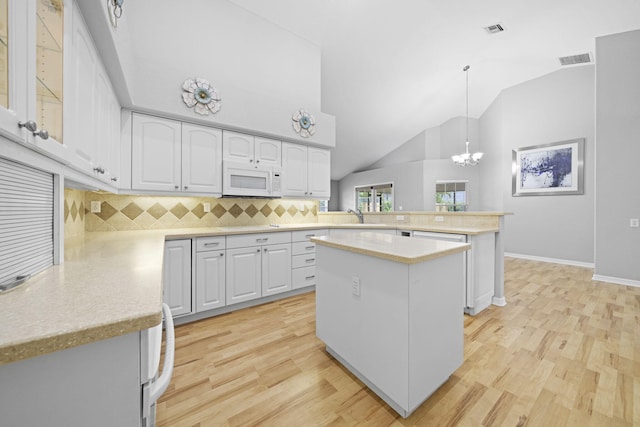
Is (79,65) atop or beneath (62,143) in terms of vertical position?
atop

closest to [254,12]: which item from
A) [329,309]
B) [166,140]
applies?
[166,140]

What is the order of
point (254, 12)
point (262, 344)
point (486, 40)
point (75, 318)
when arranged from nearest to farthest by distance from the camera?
1. point (75, 318)
2. point (262, 344)
3. point (254, 12)
4. point (486, 40)

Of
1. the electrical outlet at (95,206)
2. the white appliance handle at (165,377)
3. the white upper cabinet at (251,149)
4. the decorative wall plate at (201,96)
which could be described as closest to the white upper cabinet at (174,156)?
the white upper cabinet at (251,149)

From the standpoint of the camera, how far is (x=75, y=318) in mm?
524

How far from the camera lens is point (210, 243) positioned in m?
2.46

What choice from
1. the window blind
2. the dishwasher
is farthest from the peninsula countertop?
the dishwasher

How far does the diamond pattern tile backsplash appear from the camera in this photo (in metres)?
2.21

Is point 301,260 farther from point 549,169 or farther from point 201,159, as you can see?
point 549,169

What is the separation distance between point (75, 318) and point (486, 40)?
19.2 feet

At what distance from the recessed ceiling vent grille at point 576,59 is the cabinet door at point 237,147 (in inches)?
234

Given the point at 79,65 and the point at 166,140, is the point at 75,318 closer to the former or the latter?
the point at 79,65

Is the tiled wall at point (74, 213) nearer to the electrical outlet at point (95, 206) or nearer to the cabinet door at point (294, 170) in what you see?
the electrical outlet at point (95, 206)

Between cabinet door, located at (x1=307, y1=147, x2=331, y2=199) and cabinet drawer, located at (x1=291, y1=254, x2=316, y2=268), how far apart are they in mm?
936

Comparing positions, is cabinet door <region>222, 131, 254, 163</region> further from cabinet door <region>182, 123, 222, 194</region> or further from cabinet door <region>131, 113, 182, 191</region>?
cabinet door <region>131, 113, 182, 191</region>
